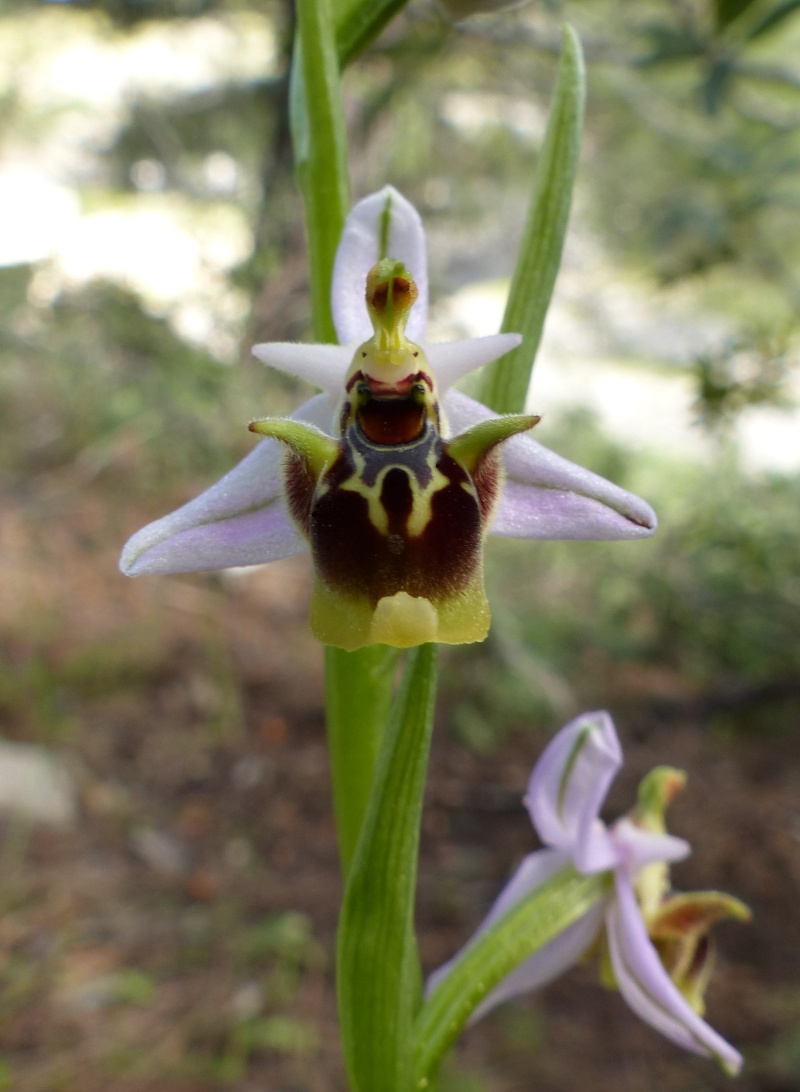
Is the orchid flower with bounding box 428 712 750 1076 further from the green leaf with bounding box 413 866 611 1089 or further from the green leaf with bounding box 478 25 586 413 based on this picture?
the green leaf with bounding box 478 25 586 413

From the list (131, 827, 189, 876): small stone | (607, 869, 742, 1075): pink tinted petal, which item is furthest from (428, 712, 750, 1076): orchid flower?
(131, 827, 189, 876): small stone

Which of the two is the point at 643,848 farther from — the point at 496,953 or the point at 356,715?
the point at 356,715

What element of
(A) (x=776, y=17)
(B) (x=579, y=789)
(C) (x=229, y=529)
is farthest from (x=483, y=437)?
(A) (x=776, y=17)

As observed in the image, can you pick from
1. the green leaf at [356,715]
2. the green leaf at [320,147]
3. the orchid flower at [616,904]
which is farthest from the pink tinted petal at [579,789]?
the green leaf at [320,147]

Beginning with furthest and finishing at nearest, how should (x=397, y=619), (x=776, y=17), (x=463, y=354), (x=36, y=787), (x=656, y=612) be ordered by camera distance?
(x=36, y=787) < (x=656, y=612) < (x=776, y=17) < (x=463, y=354) < (x=397, y=619)

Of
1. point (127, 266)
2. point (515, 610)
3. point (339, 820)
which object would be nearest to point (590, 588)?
point (515, 610)

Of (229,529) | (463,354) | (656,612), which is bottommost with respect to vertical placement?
(229,529)
